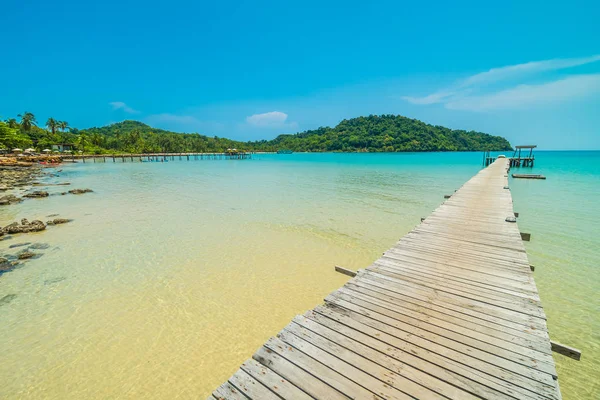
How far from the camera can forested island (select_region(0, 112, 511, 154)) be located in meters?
79.4

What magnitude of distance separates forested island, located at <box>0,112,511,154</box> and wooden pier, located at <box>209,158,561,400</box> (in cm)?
8022

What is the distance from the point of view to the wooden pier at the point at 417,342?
7.77 ft

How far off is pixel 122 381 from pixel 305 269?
454 centimetres

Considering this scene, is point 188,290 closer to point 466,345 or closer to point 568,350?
point 466,345

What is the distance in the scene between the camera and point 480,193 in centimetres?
1326

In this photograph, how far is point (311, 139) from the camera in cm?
19088

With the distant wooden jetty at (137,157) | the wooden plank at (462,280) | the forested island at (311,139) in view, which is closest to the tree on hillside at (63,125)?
the forested island at (311,139)

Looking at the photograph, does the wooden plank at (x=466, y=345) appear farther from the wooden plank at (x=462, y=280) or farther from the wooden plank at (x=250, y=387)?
the wooden plank at (x=250, y=387)

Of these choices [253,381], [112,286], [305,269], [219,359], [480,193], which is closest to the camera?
[253,381]

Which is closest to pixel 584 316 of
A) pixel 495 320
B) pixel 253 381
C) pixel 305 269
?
pixel 495 320

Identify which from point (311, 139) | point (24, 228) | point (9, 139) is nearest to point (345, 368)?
point (24, 228)

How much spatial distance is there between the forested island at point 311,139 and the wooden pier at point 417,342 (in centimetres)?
8022

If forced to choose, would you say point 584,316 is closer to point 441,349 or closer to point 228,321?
point 441,349

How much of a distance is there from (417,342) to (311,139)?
19351 centimetres
